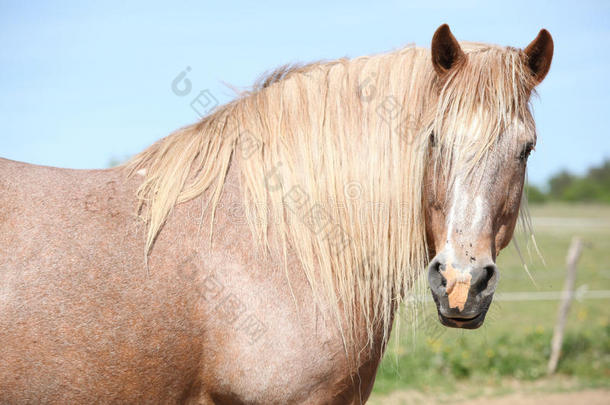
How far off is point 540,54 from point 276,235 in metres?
1.45

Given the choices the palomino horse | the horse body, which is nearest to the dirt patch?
the palomino horse

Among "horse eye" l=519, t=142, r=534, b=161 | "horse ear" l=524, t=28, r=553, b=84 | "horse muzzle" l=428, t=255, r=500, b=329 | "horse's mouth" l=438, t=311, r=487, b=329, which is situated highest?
"horse ear" l=524, t=28, r=553, b=84

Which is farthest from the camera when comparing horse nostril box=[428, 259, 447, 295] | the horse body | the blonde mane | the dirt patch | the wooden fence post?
the wooden fence post

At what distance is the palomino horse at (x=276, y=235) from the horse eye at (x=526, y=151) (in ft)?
0.10

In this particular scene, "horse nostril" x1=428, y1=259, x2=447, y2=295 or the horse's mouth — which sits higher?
"horse nostril" x1=428, y1=259, x2=447, y2=295

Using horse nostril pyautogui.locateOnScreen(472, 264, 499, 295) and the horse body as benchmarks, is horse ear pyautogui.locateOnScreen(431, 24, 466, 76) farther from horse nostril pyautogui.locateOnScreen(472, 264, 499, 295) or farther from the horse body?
the horse body

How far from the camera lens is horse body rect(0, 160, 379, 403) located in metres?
1.78

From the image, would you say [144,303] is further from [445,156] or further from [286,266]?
[445,156]

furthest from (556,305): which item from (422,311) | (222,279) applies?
(222,279)

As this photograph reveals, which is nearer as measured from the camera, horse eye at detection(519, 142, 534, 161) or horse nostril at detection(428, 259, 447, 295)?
horse nostril at detection(428, 259, 447, 295)

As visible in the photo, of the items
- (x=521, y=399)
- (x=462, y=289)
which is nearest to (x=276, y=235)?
(x=462, y=289)

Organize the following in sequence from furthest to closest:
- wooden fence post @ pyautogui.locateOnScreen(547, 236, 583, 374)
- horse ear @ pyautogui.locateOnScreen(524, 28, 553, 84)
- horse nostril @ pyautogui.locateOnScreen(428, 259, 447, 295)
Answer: wooden fence post @ pyautogui.locateOnScreen(547, 236, 583, 374) < horse ear @ pyautogui.locateOnScreen(524, 28, 553, 84) < horse nostril @ pyautogui.locateOnScreen(428, 259, 447, 295)

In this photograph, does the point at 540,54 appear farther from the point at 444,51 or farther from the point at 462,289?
the point at 462,289

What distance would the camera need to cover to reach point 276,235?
204 cm
